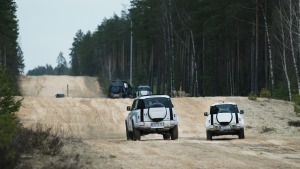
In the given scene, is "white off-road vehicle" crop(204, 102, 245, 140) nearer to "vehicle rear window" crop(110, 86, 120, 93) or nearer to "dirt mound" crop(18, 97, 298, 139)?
"dirt mound" crop(18, 97, 298, 139)

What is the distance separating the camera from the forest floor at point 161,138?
16.3 metres

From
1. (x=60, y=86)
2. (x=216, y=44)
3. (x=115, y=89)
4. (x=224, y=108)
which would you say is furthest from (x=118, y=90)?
(x=60, y=86)

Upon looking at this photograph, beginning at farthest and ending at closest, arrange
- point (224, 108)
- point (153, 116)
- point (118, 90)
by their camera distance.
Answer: point (118, 90)
point (224, 108)
point (153, 116)

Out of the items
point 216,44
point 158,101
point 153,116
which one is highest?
point 216,44

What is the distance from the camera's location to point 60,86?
348 feet

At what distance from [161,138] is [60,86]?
249 ft

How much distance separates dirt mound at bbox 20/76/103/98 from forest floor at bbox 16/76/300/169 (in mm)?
47856

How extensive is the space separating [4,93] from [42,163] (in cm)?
276

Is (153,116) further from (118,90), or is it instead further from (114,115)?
(118,90)

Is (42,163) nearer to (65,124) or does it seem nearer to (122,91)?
(65,124)

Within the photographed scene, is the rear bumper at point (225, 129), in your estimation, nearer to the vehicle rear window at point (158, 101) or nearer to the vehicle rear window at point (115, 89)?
the vehicle rear window at point (158, 101)

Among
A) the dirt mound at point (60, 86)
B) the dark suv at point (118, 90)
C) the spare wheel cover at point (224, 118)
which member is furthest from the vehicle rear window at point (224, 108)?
the dirt mound at point (60, 86)

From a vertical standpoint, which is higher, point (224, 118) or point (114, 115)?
point (224, 118)

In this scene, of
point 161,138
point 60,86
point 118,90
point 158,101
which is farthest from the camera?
point 60,86
